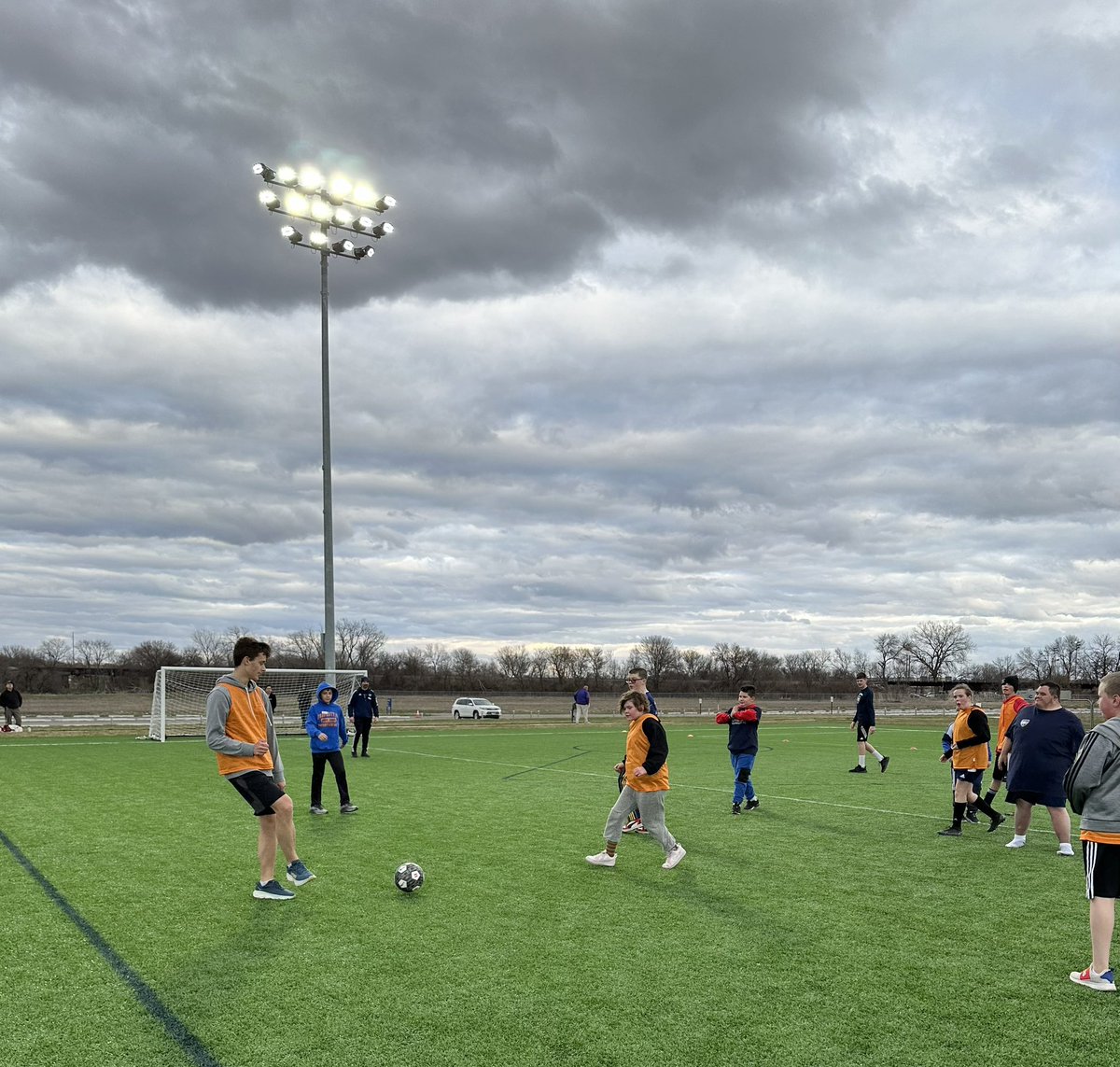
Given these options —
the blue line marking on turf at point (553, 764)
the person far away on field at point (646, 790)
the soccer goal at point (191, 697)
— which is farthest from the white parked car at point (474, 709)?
the person far away on field at point (646, 790)

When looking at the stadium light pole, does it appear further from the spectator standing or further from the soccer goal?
the spectator standing

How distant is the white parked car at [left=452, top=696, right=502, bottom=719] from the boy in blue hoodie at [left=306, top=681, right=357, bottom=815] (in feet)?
133

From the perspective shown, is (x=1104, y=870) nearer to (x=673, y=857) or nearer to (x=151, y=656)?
(x=673, y=857)

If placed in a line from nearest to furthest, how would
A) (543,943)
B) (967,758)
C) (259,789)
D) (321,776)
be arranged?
(543,943)
(259,789)
(967,758)
(321,776)

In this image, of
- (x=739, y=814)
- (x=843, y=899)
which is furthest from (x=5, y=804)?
(x=843, y=899)

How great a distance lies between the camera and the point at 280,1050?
4.94 m

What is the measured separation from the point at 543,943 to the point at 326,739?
22.3 feet

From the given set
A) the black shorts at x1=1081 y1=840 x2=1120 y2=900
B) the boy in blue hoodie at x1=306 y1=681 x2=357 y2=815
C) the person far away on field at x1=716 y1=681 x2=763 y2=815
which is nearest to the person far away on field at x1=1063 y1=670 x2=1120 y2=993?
the black shorts at x1=1081 y1=840 x2=1120 y2=900

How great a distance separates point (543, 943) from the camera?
6.90 metres

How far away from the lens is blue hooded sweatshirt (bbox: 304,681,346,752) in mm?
12898

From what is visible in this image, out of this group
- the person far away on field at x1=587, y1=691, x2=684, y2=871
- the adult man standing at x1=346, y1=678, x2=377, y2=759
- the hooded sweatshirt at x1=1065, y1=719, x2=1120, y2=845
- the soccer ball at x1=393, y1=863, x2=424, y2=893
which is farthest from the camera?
the adult man standing at x1=346, y1=678, x2=377, y2=759

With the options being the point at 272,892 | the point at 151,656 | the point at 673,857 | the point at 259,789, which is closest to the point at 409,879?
the point at 272,892

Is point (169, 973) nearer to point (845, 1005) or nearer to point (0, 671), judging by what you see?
point (845, 1005)

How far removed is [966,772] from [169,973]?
9884 mm
